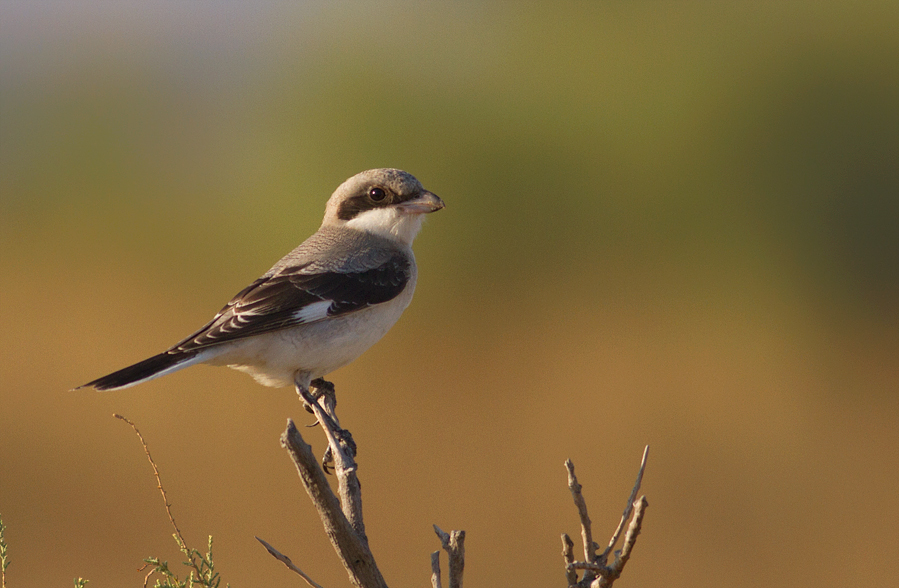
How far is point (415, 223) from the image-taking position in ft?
12.3

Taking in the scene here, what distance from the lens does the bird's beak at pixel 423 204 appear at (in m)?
3.56


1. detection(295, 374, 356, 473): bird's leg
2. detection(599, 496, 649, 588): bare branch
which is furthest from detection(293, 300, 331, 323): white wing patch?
detection(599, 496, 649, 588): bare branch

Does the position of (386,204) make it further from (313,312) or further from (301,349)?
(301,349)

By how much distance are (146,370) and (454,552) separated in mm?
1258

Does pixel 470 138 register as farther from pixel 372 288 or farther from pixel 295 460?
pixel 295 460

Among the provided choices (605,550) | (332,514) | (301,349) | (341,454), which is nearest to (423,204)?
(301,349)

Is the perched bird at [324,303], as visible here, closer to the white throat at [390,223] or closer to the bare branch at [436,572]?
the white throat at [390,223]

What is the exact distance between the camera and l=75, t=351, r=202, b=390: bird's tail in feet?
8.57

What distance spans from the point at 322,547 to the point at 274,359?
10.7 ft

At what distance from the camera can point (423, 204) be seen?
3590mm

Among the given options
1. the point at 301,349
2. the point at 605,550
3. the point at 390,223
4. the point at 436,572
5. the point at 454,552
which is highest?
the point at 390,223

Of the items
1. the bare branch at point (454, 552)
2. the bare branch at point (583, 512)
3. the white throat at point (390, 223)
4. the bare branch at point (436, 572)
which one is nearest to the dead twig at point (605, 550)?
the bare branch at point (583, 512)

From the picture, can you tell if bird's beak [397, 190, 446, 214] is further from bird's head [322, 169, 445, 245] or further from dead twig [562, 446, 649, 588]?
dead twig [562, 446, 649, 588]

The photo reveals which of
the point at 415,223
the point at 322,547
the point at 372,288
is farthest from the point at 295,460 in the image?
the point at 322,547
